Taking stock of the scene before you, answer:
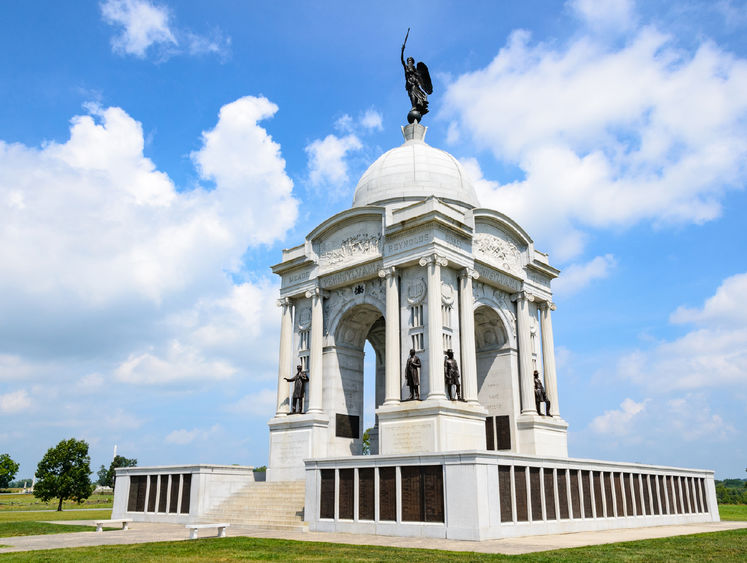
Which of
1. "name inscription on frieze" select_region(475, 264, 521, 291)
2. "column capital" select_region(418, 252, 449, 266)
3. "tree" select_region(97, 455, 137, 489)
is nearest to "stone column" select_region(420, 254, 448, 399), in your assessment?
"column capital" select_region(418, 252, 449, 266)

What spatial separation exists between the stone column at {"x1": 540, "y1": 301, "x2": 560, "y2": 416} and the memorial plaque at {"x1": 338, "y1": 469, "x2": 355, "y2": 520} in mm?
16944

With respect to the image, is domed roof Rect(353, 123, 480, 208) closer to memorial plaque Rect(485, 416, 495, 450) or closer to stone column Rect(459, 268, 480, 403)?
stone column Rect(459, 268, 480, 403)

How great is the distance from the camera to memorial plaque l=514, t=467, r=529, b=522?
19.8 meters

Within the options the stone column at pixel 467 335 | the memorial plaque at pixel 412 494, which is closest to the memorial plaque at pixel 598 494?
the stone column at pixel 467 335

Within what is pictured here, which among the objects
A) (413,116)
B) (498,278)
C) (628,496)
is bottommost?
(628,496)

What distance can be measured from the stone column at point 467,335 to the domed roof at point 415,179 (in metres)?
6.64

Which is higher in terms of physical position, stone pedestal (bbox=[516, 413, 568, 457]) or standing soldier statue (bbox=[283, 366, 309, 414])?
standing soldier statue (bbox=[283, 366, 309, 414])

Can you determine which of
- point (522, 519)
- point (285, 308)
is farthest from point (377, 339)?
point (522, 519)

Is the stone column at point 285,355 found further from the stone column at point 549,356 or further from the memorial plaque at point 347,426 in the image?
the stone column at point 549,356

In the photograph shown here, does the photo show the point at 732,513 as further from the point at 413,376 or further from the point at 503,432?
the point at 413,376

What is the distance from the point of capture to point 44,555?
14.7 m

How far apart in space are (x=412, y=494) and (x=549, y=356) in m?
18.5

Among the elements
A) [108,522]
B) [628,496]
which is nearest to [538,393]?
[628,496]

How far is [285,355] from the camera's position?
35.0 metres
